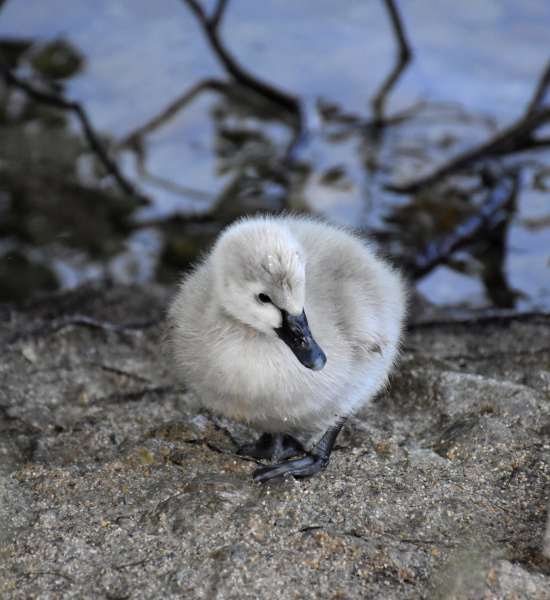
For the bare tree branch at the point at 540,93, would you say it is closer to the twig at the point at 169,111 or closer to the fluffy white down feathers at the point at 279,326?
the twig at the point at 169,111

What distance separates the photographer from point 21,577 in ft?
6.71

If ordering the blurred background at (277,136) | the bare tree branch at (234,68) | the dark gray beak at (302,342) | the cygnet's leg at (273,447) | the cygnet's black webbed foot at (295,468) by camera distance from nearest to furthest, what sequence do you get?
the dark gray beak at (302,342) < the cygnet's black webbed foot at (295,468) < the cygnet's leg at (273,447) < the blurred background at (277,136) < the bare tree branch at (234,68)

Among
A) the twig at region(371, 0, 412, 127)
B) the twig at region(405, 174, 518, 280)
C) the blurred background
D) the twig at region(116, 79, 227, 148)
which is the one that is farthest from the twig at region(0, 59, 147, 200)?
the twig at region(405, 174, 518, 280)

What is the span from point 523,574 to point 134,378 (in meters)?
2.02

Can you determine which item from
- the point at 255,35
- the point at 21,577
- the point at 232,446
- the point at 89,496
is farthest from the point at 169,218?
the point at 21,577

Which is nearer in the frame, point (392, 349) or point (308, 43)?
point (392, 349)

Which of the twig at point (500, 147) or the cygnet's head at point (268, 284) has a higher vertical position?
the cygnet's head at point (268, 284)

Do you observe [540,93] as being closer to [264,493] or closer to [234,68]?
[234,68]

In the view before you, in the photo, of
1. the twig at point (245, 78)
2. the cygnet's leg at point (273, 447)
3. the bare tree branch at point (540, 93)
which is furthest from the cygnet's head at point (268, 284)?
the bare tree branch at point (540, 93)

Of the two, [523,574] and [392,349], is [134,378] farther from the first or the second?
[523,574]

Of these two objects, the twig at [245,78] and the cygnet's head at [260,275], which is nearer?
the cygnet's head at [260,275]

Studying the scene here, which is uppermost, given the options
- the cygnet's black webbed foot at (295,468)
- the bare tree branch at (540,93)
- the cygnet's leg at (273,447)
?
the bare tree branch at (540,93)

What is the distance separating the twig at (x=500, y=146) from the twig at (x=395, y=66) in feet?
2.93

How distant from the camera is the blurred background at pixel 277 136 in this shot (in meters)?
5.31
